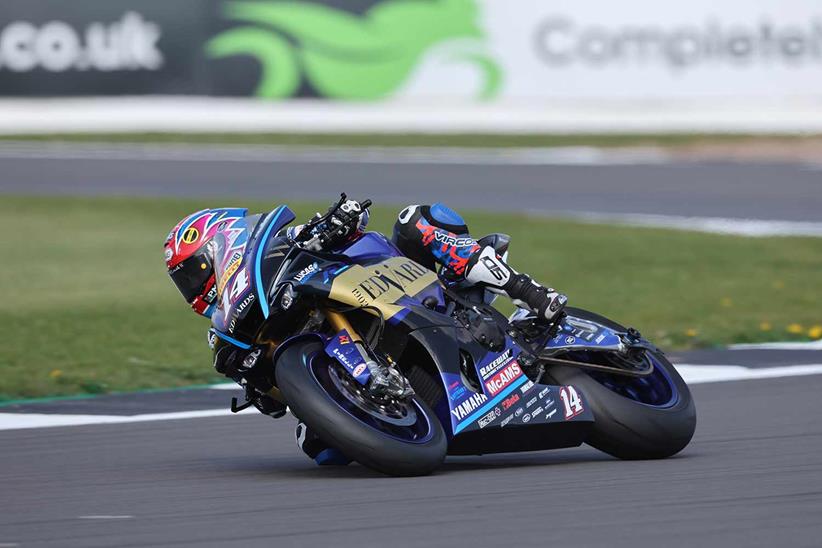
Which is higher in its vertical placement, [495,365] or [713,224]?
[495,365]

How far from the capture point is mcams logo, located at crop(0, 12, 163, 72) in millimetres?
24375

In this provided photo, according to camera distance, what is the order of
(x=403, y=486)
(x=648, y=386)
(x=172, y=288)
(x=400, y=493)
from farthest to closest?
(x=172, y=288)
(x=648, y=386)
(x=403, y=486)
(x=400, y=493)

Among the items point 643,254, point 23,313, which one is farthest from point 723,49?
point 23,313

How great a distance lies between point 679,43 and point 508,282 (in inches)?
739

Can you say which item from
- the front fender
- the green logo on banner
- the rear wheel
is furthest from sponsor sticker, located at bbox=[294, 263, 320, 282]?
the green logo on banner

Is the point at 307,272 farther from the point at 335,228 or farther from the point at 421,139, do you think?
the point at 421,139

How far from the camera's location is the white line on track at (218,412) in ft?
25.8

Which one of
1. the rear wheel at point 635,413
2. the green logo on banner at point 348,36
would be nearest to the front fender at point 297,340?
the rear wheel at point 635,413

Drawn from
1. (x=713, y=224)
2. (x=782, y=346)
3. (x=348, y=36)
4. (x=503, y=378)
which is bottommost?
(x=713, y=224)

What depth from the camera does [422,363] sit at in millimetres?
6164

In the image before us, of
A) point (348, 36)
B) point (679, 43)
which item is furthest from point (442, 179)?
point (679, 43)

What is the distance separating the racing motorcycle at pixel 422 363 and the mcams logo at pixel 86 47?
1897cm

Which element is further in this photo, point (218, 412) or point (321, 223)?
point (218, 412)

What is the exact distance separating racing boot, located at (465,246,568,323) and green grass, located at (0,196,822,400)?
11.2ft
